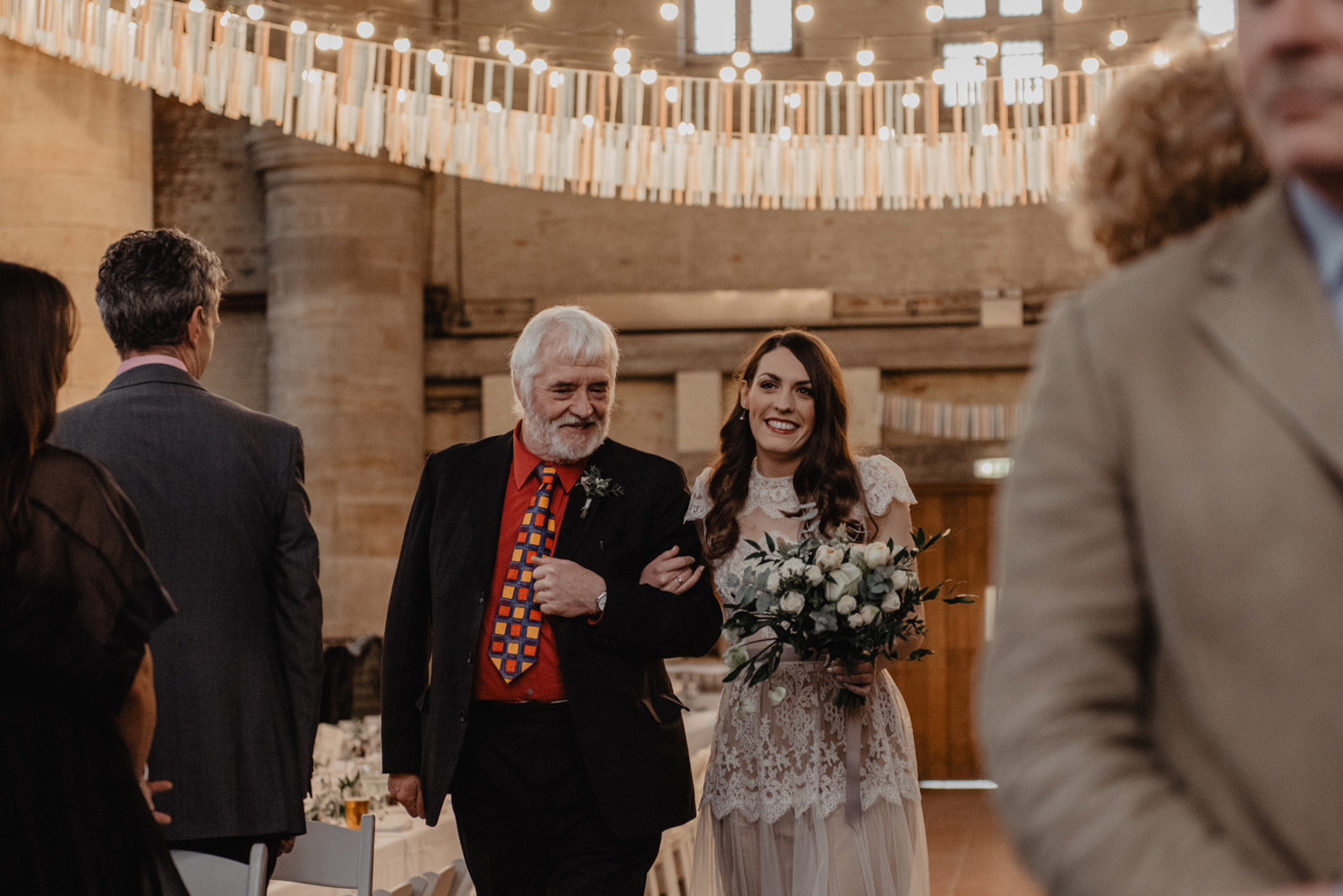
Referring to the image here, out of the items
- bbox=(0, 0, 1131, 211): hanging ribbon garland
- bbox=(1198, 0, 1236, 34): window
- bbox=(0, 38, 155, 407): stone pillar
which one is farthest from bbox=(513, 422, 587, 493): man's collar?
bbox=(1198, 0, 1236, 34): window

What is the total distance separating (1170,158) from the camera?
1169 mm

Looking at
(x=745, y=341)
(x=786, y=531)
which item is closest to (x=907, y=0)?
(x=745, y=341)

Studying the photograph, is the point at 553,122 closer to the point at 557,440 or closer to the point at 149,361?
the point at 557,440

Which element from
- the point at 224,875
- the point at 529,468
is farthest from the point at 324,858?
the point at 529,468

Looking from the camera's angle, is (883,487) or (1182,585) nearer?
(1182,585)

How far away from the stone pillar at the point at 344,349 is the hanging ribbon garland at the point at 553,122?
379cm

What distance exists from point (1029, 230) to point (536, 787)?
31.7ft

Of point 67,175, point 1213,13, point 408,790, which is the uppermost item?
point 1213,13

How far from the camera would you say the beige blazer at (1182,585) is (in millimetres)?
925

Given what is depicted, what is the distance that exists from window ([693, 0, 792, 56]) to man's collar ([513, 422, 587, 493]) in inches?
351

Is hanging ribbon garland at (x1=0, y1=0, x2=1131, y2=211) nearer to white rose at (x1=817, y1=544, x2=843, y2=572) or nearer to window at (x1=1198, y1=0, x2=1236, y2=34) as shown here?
window at (x1=1198, y1=0, x2=1236, y2=34)

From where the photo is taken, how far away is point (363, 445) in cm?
1173

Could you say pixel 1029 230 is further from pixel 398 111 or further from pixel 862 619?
pixel 862 619

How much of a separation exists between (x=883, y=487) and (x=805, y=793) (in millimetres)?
852
